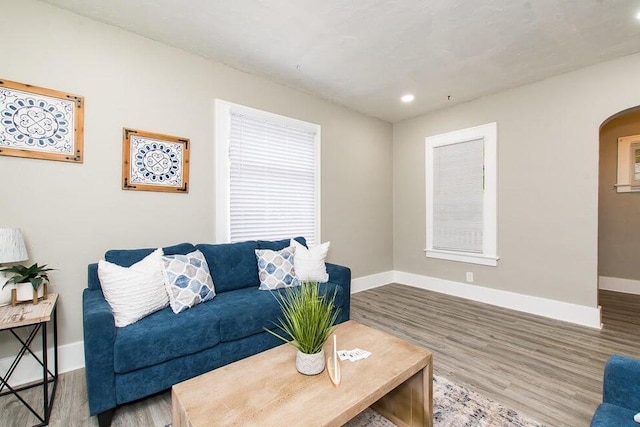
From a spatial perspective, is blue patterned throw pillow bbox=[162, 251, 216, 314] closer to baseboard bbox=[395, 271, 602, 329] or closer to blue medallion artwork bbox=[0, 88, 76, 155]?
blue medallion artwork bbox=[0, 88, 76, 155]

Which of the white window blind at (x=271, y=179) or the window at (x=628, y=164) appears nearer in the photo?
the white window blind at (x=271, y=179)

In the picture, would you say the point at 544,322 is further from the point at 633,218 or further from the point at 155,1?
the point at 155,1

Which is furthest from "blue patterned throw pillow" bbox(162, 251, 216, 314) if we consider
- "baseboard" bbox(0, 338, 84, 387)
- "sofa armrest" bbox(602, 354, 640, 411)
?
"sofa armrest" bbox(602, 354, 640, 411)

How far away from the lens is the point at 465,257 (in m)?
4.04

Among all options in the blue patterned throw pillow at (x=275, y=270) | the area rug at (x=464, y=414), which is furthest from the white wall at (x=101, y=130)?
the area rug at (x=464, y=414)

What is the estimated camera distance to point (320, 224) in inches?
155

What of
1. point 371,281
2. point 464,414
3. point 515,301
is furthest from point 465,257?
point 464,414

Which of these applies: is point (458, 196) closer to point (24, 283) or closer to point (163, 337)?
point (163, 337)

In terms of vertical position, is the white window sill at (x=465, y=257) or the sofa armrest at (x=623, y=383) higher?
the white window sill at (x=465, y=257)

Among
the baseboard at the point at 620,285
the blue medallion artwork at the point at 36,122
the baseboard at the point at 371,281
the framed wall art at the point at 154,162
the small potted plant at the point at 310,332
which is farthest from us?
the baseboard at the point at 371,281

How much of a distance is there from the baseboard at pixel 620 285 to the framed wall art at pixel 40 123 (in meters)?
6.84

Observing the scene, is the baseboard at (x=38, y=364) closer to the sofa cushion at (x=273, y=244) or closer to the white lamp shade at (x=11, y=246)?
the white lamp shade at (x=11, y=246)

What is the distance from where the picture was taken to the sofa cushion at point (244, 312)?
2.04m

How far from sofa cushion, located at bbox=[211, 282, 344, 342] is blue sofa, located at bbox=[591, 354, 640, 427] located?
1851 millimetres
